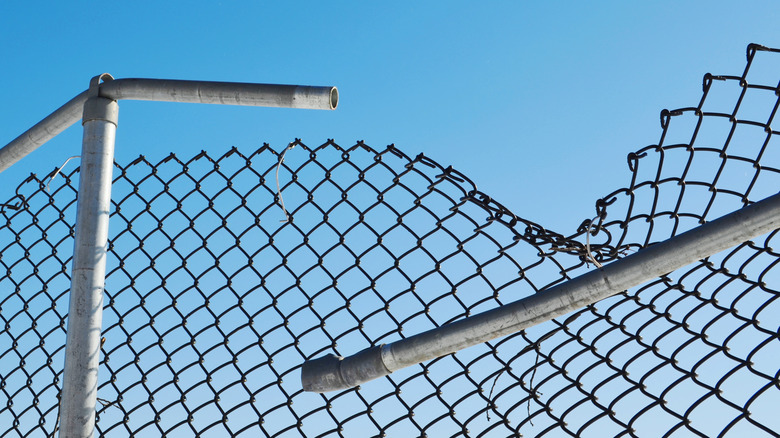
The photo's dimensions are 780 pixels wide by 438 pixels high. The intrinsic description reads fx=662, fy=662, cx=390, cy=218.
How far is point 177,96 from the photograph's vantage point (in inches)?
83.4

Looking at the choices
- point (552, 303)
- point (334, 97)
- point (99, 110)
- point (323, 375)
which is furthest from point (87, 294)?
point (552, 303)

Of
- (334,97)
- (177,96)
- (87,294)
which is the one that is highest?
(177,96)

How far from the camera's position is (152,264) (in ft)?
8.90

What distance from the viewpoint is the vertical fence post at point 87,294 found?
2.04 metres

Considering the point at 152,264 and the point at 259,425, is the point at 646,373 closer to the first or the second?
the point at 259,425

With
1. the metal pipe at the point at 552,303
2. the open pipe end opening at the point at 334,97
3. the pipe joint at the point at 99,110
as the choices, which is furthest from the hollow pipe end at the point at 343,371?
the pipe joint at the point at 99,110

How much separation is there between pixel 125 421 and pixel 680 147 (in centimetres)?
217

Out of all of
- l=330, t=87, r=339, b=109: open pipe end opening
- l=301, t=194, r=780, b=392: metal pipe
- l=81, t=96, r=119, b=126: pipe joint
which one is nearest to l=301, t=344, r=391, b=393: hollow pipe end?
l=301, t=194, r=780, b=392: metal pipe

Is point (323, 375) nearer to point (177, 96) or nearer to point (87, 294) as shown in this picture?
point (87, 294)

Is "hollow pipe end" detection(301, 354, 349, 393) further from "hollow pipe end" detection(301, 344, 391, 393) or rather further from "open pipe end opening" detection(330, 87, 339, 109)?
"open pipe end opening" detection(330, 87, 339, 109)

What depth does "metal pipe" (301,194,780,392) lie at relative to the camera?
157 centimetres

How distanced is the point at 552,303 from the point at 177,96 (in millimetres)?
1325

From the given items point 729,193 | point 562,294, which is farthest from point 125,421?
point 729,193

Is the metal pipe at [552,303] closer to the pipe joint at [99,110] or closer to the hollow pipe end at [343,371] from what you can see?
the hollow pipe end at [343,371]
